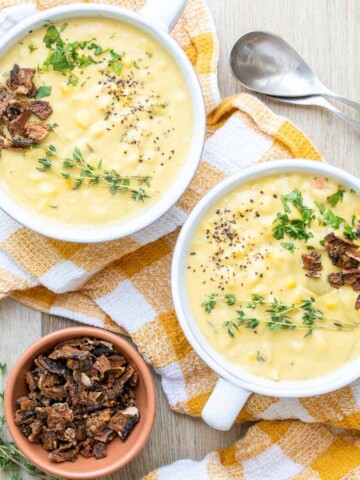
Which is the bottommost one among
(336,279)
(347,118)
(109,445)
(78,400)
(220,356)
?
(109,445)

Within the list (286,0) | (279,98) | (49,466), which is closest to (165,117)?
(279,98)

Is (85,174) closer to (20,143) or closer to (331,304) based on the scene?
(20,143)

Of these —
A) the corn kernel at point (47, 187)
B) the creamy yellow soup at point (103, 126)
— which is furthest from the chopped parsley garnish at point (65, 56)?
the corn kernel at point (47, 187)

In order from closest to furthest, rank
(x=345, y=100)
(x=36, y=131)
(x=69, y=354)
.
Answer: (x=36, y=131), (x=69, y=354), (x=345, y=100)

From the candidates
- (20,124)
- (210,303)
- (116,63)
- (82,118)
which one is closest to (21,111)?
(20,124)

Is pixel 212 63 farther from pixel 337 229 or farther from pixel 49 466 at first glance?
pixel 49 466

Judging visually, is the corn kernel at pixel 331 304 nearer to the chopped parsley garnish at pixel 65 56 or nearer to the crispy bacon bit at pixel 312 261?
the crispy bacon bit at pixel 312 261
